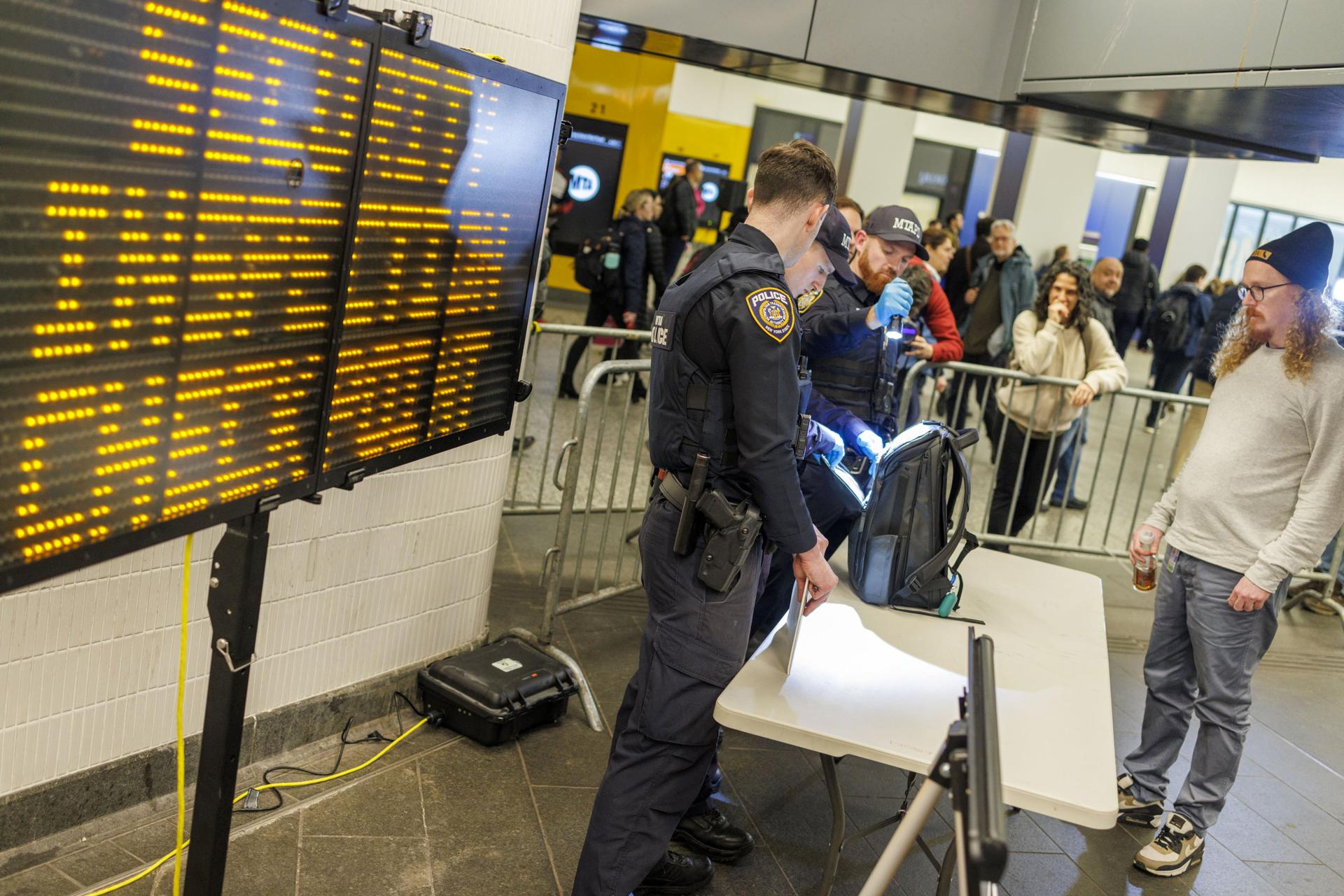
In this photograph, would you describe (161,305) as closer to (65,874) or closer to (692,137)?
(65,874)

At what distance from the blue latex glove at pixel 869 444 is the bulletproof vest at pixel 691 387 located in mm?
1300

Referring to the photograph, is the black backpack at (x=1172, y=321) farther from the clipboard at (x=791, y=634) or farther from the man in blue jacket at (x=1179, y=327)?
the clipboard at (x=791, y=634)

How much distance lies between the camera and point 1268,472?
10.6 feet

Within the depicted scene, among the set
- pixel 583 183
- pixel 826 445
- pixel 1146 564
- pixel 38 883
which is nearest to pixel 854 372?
pixel 826 445

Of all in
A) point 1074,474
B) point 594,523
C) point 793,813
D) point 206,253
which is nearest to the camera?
point 206,253

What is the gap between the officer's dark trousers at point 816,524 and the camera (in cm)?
388

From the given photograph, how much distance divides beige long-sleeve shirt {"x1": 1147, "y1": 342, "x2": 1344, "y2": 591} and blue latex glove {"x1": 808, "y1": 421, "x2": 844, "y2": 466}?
113 centimetres

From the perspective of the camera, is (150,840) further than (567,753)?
No

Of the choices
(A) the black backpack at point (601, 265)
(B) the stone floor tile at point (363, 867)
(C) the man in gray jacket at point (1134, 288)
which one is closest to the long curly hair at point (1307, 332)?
(B) the stone floor tile at point (363, 867)

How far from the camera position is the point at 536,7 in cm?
346

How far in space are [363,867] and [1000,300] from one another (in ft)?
21.9

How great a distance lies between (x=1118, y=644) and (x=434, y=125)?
4.61 m

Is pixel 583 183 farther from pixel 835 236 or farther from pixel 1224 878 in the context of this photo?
pixel 1224 878

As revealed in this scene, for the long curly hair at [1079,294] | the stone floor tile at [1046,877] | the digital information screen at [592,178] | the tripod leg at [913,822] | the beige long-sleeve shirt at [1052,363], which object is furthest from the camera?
the digital information screen at [592,178]
